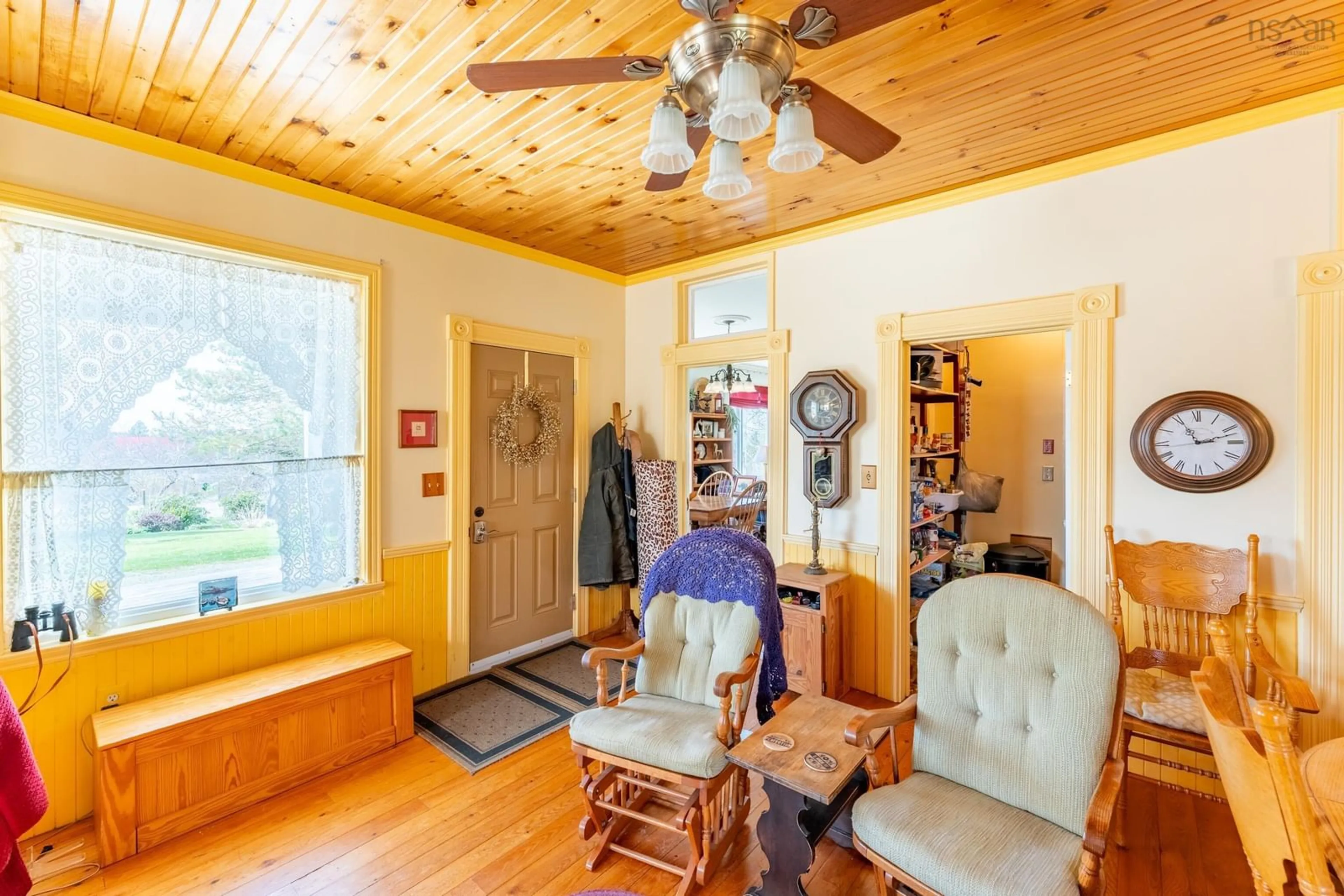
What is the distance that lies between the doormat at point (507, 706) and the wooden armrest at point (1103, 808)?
1960mm

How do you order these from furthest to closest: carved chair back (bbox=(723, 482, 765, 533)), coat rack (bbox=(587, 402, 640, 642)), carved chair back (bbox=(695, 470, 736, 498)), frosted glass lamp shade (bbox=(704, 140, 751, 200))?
1. carved chair back (bbox=(695, 470, 736, 498))
2. carved chair back (bbox=(723, 482, 765, 533))
3. coat rack (bbox=(587, 402, 640, 642))
4. frosted glass lamp shade (bbox=(704, 140, 751, 200))

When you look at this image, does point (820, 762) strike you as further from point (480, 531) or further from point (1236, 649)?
point (480, 531)

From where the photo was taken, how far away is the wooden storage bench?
2.01 metres

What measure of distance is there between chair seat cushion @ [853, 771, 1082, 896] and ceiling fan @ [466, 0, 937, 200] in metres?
1.77

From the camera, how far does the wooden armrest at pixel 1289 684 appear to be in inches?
67.9

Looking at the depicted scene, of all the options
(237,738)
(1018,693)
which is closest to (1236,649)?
(1018,693)

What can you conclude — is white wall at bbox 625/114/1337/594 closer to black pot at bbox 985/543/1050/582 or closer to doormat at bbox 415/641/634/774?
black pot at bbox 985/543/1050/582

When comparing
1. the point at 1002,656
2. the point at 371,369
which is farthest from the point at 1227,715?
the point at 371,369

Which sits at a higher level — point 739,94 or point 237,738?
point 739,94

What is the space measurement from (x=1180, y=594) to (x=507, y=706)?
317 centimetres

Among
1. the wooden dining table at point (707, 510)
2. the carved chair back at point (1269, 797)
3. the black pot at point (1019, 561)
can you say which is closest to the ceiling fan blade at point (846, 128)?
the carved chair back at point (1269, 797)

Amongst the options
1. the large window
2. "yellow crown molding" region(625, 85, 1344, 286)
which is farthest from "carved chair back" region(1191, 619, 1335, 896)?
the large window

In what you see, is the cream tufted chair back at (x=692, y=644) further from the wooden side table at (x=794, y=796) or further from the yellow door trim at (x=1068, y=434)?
the yellow door trim at (x=1068, y=434)

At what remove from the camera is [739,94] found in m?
1.28
